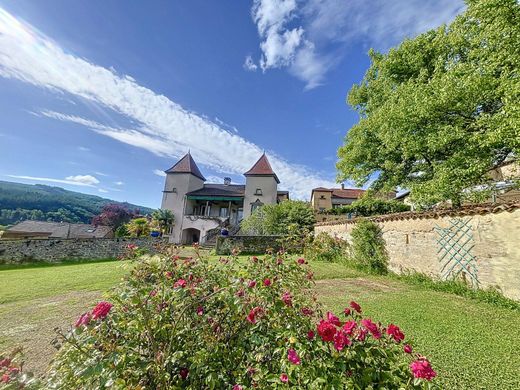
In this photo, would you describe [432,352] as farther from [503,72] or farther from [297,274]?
[503,72]

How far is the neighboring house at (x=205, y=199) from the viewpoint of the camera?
25781 millimetres

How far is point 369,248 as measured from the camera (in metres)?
10.2

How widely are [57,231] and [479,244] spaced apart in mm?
48300

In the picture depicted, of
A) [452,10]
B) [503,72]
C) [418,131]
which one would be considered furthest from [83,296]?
[452,10]

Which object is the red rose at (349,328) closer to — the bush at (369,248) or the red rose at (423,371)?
the red rose at (423,371)

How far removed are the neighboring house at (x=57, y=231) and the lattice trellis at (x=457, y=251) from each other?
4047 centimetres

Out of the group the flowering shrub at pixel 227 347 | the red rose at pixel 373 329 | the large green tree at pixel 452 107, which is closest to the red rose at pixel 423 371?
the flowering shrub at pixel 227 347

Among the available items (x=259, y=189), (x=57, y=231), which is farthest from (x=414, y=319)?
(x=57, y=231)

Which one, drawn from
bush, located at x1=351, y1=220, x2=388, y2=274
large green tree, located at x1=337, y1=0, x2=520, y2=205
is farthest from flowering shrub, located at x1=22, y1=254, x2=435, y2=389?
bush, located at x1=351, y1=220, x2=388, y2=274

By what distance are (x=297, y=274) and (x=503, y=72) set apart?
1053cm

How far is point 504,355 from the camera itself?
3.33m

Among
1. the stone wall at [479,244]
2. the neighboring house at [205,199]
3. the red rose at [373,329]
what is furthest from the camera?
the neighboring house at [205,199]

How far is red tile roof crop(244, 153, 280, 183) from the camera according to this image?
2641 cm

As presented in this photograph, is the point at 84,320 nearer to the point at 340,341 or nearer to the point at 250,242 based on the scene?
the point at 340,341
